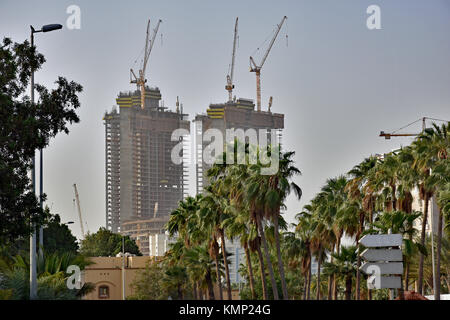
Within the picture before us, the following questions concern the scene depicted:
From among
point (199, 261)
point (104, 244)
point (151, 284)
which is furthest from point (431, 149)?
point (104, 244)

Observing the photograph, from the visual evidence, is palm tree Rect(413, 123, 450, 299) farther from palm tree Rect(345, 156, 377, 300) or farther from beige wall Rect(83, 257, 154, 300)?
beige wall Rect(83, 257, 154, 300)

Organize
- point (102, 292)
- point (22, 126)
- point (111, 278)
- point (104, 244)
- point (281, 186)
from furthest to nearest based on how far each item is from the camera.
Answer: point (104, 244) → point (111, 278) → point (102, 292) → point (281, 186) → point (22, 126)

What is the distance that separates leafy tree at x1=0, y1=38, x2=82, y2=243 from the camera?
3212 cm

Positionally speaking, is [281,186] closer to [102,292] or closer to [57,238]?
[102,292]

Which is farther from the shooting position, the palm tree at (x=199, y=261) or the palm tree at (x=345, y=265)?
the palm tree at (x=199, y=261)

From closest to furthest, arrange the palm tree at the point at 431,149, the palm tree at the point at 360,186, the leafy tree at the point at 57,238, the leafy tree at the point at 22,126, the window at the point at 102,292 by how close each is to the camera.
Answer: the leafy tree at the point at 22,126 < the palm tree at the point at 431,149 < the palm tree at the point at 360,186 < the window at the point at 102,292 < the leafy tree at the point at 57,238

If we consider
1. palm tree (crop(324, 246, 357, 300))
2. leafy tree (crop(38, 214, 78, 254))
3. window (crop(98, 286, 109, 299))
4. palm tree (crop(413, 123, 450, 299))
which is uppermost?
palm tree (crop(413, 123, 450, 299))

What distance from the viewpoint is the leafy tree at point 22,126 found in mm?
32125

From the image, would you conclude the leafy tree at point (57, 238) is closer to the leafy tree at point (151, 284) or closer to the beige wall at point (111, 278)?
the beige wall at point (111, 278)

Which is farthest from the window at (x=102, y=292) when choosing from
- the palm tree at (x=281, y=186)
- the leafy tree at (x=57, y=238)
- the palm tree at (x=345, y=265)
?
the palm tree at (x=281, y=186)

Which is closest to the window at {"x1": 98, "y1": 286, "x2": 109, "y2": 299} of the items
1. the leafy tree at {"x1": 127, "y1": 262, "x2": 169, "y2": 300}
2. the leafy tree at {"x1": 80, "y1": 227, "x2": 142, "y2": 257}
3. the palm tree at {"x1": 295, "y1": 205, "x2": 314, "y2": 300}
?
the leafy tree at {"x1": 127, "y1": 262, "x2": 169, "y2": 300}

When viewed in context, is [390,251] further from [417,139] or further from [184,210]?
[184,210]

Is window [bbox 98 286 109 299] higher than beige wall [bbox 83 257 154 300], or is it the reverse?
beige wall [bbox 83 257 154 300]

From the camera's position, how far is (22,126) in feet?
106
